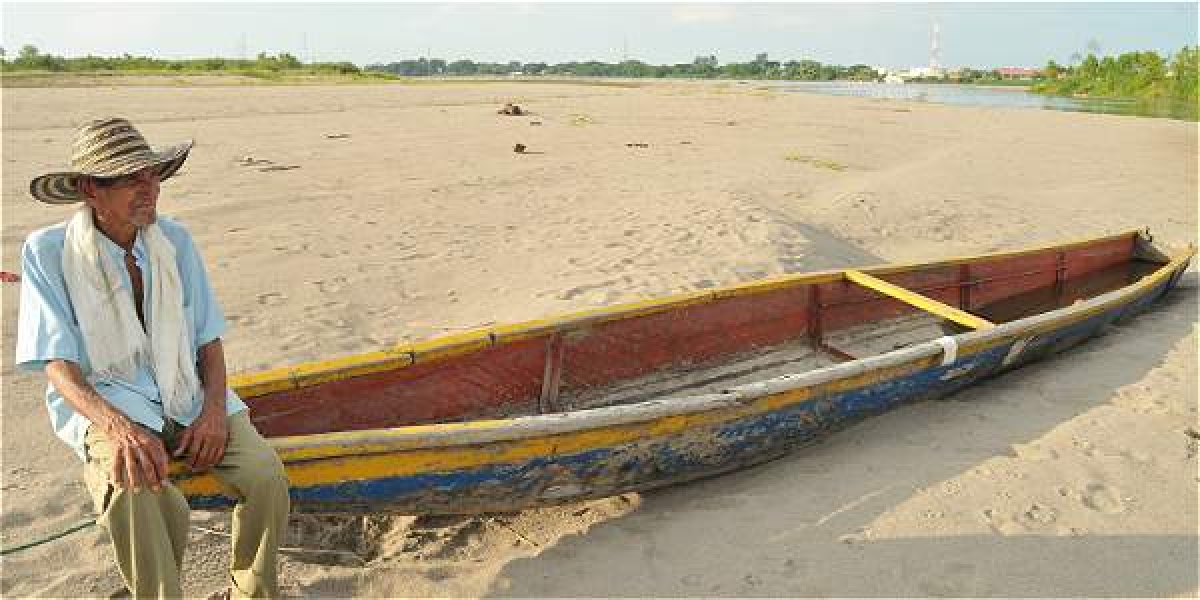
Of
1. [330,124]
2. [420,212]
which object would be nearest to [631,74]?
[330,124]

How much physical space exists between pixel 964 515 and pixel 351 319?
421 cm

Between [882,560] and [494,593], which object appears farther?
[882,560]

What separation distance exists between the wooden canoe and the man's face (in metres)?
0.78

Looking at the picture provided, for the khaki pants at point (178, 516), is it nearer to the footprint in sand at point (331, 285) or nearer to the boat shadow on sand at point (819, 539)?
the boat shadow on sand at point (819, 539)

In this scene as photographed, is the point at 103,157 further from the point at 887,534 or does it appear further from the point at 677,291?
the point at 677,291

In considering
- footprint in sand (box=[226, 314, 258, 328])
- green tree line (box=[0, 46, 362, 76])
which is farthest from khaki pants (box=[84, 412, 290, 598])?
green tree line (box=[0, 46, 362, 76])

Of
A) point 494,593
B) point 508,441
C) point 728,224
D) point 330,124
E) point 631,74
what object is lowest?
point 494,593

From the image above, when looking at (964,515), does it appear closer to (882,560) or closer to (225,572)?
(882,560)

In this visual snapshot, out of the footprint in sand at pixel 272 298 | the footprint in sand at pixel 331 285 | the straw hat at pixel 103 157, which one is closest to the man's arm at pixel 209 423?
the straw hat at pixel 103 157

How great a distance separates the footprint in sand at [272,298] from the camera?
19.7 ft

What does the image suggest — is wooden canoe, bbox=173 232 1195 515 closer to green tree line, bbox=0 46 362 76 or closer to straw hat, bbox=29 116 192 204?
straw hat, bbox=29 116 192 204

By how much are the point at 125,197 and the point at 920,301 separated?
4.33m

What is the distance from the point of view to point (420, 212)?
29.8 feet

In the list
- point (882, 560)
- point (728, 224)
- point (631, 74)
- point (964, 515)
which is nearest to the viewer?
point (882, 560)
